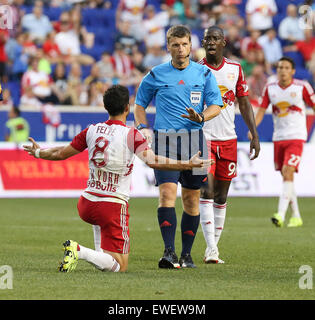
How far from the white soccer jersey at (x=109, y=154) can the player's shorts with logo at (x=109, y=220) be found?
0.06 metres

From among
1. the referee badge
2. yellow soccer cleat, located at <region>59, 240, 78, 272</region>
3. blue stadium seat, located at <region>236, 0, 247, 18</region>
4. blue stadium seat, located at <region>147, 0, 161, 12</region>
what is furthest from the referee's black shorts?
blue stadium seat, located at <region>236, 0, 247, 18</region>

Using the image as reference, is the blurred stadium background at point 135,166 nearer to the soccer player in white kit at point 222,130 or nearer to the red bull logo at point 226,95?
the soccer player in white kit at point 222,130

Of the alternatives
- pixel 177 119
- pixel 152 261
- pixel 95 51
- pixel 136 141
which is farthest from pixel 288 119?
pixel 95 51

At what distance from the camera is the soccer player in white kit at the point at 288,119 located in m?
13.8

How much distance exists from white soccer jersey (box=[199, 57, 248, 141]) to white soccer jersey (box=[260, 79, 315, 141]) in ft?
14.1

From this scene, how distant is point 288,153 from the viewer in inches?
546

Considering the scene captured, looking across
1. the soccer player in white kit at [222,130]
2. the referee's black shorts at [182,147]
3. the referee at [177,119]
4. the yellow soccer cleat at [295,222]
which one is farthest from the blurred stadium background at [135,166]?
the referee's black shorts at [182,147]

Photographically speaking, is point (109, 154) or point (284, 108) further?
point (284, 108)

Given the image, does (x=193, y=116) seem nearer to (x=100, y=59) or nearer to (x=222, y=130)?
(x=222, y=130)

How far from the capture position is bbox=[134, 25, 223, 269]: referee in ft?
27.3

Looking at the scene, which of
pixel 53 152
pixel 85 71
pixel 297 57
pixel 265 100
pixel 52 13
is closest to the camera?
pixel 53 152

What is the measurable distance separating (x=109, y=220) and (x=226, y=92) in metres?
2.41
